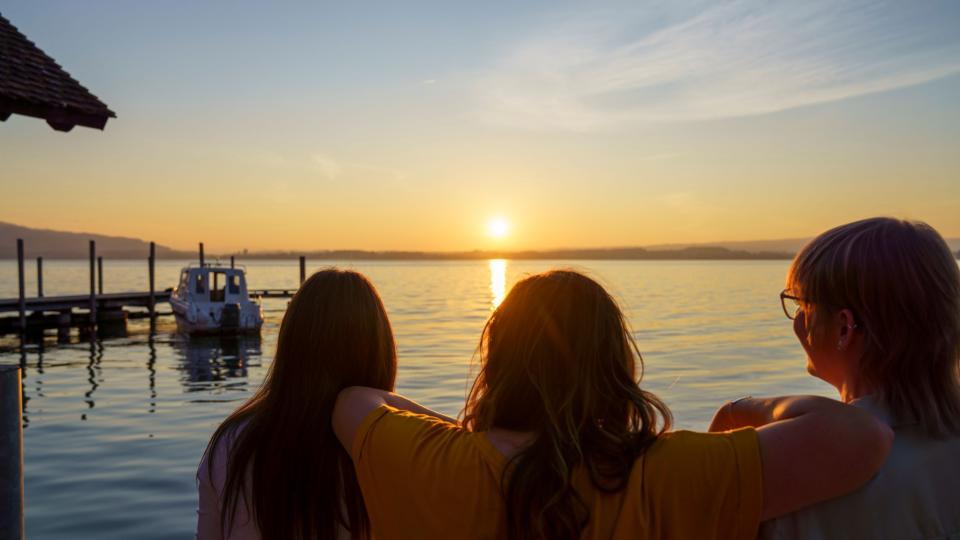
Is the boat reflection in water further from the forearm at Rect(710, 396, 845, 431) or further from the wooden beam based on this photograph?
the forearm at Rect(710, 396, 845, 431)

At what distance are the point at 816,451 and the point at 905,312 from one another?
40 centimetres

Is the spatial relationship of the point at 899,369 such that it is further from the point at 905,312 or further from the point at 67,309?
the point at 67,309

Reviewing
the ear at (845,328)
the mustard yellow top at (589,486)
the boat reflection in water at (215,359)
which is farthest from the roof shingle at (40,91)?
the boat reflection in water at (215,359)

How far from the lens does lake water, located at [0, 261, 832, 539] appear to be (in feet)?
32.2

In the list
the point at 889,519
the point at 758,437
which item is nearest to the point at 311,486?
the point at 758,437

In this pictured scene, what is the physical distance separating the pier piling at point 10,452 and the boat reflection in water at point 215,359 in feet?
54.4

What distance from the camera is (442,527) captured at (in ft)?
5.46

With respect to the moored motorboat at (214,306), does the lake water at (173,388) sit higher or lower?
lower

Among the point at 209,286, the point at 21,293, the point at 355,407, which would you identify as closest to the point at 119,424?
the point at 355,407

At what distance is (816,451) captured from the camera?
1.58 m

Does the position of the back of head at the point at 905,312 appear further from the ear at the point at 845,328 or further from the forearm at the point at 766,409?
the forearm at the point at 766,409

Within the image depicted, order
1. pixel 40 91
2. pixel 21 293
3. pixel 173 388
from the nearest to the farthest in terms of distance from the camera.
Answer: pixel 40 91, pixel 173 388, pixel 21 293

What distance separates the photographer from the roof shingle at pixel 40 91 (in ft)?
22.1

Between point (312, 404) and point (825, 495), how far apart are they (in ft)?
4.26
